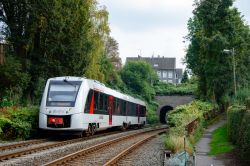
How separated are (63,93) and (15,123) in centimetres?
322

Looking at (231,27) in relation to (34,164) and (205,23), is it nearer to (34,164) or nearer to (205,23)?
(205,23)

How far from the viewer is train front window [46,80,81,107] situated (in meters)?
22.8

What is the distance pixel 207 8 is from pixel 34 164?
36.0 metres

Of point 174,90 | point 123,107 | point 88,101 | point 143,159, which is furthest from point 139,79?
point 143,159

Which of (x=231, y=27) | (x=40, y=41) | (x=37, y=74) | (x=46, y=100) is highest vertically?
(x=231, y=27)

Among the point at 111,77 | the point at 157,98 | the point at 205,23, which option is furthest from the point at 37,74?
the point at 157,98

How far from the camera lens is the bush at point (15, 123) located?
2081 cm

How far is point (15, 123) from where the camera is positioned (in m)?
21.0

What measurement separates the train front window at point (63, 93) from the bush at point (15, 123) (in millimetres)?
1252

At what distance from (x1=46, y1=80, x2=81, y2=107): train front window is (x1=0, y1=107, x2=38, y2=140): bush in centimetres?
125

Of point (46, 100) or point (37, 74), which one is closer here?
point (46, 100)

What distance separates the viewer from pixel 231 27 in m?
45.6

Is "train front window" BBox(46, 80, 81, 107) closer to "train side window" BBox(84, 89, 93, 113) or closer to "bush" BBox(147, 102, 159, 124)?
"train side window" BBox(84, 89, 93, 113)

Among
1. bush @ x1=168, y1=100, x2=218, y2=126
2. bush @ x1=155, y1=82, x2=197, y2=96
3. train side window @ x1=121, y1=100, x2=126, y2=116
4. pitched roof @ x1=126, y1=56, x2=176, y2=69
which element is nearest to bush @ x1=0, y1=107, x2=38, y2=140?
bush @ x1=168, y1=100, x2=218, y2=126
